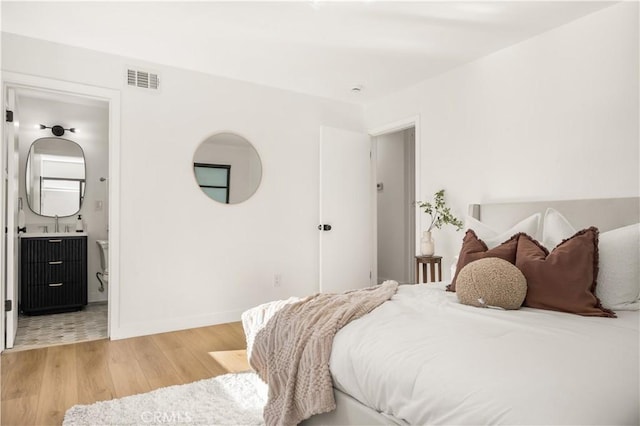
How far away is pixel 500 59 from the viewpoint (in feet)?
10.8

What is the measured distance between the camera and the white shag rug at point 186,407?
1.95 metres

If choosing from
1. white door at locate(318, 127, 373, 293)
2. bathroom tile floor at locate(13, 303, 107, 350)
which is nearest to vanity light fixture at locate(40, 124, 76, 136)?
bathroom tile floor at locate(13, 303, 107, 350)

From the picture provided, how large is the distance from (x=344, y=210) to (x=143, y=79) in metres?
2.36

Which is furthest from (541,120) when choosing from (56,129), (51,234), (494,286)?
(56,129)

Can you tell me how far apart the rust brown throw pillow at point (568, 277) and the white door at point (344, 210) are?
2542mm

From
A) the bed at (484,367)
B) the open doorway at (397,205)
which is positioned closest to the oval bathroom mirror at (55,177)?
the open doorway at (397,205)

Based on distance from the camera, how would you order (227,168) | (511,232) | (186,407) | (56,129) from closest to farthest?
(186,407), (511,232), (227,168), (56,129)

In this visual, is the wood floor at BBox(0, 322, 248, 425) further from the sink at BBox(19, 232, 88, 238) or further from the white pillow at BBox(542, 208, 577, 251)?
the white pillow at BBox(542, 208, 577, 251)

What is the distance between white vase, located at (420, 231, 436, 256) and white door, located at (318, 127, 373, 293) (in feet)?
3.39

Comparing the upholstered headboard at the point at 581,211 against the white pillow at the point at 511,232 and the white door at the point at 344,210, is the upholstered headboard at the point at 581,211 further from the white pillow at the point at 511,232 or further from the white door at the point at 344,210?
the white door at the point at 344,210

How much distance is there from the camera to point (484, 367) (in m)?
1.15

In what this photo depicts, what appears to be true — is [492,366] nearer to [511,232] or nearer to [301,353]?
[301,353]

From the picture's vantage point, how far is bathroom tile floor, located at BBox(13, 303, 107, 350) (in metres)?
3.29

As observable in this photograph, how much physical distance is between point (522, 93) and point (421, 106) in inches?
42.4
